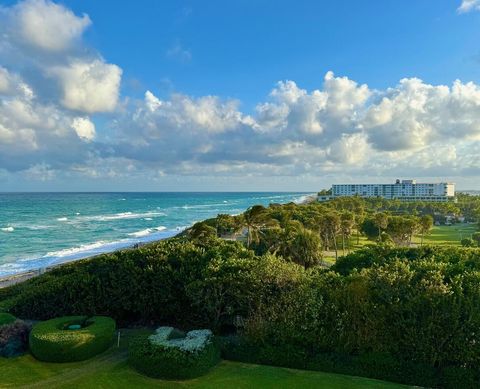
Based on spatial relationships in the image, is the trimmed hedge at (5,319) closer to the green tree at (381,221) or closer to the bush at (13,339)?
the bush at (13,339)

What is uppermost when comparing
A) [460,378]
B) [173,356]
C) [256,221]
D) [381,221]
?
[256,221]

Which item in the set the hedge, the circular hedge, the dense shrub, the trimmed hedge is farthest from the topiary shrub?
the trimmed hedge

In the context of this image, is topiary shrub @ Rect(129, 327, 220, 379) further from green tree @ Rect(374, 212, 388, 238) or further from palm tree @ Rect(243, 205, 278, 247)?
green tree @ Rect(374, 212, 388, 238)

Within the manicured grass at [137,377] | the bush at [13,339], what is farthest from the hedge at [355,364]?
the bush at [13,339]

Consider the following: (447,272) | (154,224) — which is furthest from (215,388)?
(154,224)

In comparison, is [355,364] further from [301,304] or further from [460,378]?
[460,378]

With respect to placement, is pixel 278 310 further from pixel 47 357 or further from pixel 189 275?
pixel 47 357

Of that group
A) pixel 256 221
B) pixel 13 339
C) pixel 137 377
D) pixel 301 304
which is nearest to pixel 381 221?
pixel 256 221
